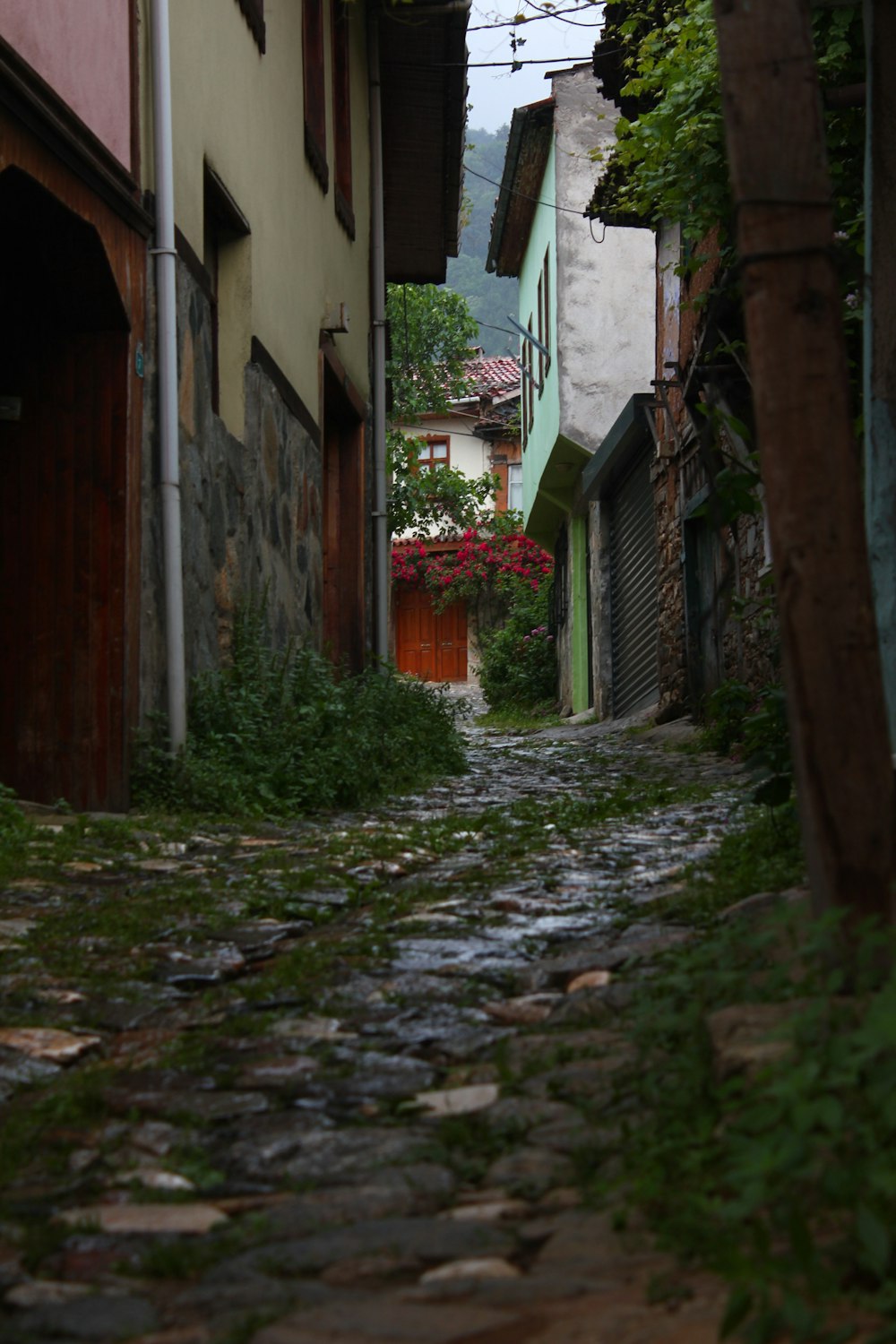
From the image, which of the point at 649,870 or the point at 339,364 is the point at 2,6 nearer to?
the point at 649,870

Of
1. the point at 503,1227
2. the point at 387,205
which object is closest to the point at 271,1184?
the point at 503,1227

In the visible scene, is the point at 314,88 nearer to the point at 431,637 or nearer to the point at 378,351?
the point at 378,351

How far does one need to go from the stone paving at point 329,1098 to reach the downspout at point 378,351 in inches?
315

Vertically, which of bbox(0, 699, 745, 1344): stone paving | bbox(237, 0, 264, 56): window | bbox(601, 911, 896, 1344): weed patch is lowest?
bbox(0, 699, 745, 1344): stone paving

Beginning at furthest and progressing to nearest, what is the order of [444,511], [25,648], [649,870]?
[444,511] < [25,648] < [649,870]

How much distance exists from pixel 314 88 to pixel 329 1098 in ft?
32.4

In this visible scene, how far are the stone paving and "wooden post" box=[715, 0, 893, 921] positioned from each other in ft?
2.00

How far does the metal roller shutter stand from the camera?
15.1m

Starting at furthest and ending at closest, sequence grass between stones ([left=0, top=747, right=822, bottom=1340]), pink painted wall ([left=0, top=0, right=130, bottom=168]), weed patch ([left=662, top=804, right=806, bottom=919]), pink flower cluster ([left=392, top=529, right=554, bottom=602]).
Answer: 1. pink flower cluster ([left=392, top=529, right=554, bottom=602])
2. pink painted wall ([left=0, top=0, right=130, bottom=168])
3. weed patch ([left=662, top=804, right=806, bottom=919])
4. grass between stones ([left=0, top=747, right=822, bottom=1340])

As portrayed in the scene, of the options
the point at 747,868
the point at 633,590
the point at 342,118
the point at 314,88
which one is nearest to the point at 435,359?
the point at 633,590

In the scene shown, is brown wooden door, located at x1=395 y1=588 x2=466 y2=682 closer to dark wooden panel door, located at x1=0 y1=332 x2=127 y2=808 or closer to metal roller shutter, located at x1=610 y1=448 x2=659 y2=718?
metal roller shutter, located at x1=610 y1=448 x2=659 y2=718

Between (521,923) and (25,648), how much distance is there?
10.4 ft

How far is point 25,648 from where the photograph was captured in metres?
6.40

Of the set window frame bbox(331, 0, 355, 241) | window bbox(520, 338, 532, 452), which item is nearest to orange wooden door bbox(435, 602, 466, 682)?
window bbox(520, 338, 532, 452)
